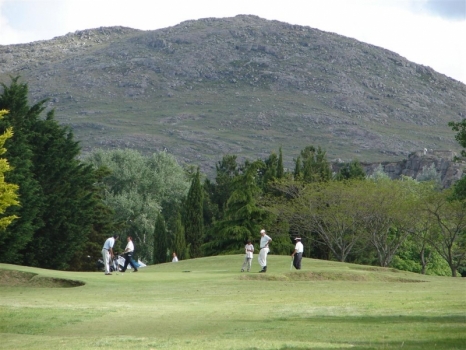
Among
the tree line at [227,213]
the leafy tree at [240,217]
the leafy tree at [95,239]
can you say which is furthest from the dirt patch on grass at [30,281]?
the leafy tree at [240,217]

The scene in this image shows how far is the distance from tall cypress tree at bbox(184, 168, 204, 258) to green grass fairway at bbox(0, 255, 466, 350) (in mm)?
42080

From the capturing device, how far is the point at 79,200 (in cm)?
5856

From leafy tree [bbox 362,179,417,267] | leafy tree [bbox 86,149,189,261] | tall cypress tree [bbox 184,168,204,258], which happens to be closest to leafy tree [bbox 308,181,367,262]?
leafy tree [bbox 362,179,417,267]

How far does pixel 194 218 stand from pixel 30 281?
4780 cm

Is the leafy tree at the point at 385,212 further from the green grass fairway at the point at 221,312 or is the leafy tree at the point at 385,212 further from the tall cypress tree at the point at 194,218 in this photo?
the green grass fairway at the point at 221,312

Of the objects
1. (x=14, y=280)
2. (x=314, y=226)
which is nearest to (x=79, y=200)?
(x=314, y=226)

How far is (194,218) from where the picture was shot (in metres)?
81.7

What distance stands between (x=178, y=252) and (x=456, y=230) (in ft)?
82.7

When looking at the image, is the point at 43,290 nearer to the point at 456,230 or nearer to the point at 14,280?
the point at 14,280

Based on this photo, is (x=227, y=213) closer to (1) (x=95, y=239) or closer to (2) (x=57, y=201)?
(1) (x=95, y=239)

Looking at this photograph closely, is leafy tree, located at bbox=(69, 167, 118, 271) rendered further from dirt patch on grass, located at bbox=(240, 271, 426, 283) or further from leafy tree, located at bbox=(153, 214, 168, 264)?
dirt patch on grass, located at bbox=(240, 271, 426, 283)

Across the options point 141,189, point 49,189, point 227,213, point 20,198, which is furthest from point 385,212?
point 141,189

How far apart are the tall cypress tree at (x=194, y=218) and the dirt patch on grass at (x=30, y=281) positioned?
45.2 m

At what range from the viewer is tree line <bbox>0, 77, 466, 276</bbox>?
170ft
